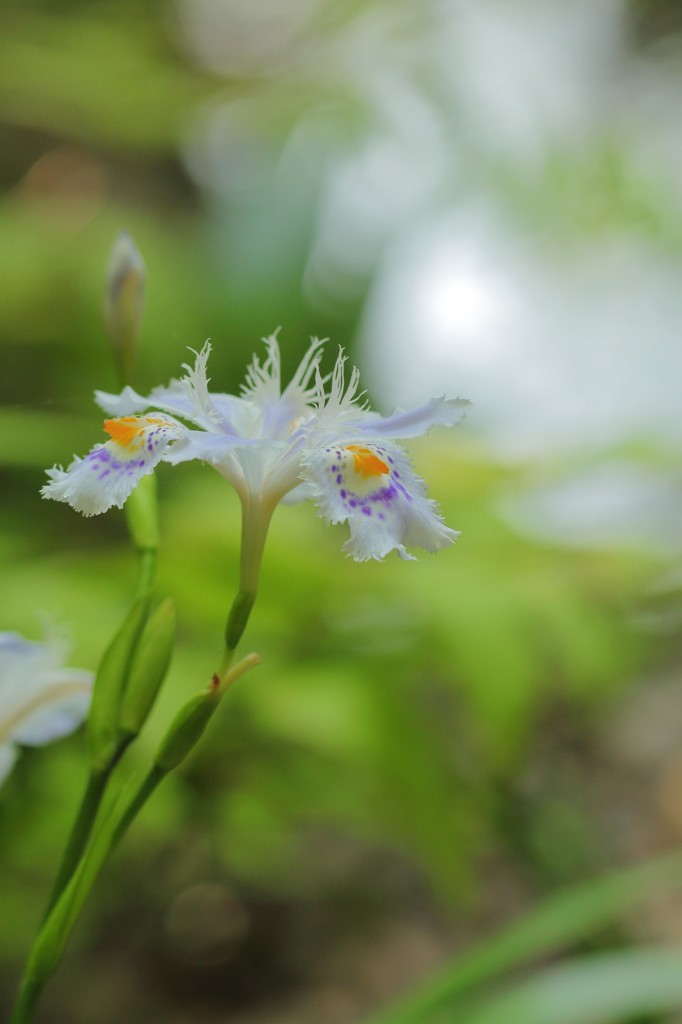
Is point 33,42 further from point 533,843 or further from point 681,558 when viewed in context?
point 533,843

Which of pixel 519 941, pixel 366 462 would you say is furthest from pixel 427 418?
pixel 519 941

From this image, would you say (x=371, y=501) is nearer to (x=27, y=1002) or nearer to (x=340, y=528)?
(x=27, y=1002)

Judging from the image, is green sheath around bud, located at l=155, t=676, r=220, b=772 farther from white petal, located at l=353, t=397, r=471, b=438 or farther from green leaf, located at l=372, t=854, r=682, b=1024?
green leaf, located at l=372, t=854, r=682, b=1024

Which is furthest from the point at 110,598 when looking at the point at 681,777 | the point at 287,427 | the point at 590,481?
the point at 681,777

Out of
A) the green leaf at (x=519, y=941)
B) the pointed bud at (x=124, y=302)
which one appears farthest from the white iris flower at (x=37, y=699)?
the green leaf at (x=519, y=941)

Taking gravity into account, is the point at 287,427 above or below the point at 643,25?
below

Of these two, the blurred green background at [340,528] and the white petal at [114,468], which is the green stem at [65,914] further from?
the blurred green background at [340,528]

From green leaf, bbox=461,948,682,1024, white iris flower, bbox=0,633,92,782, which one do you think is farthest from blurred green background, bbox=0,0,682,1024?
white iris flower, bbox=0,633,92,782
